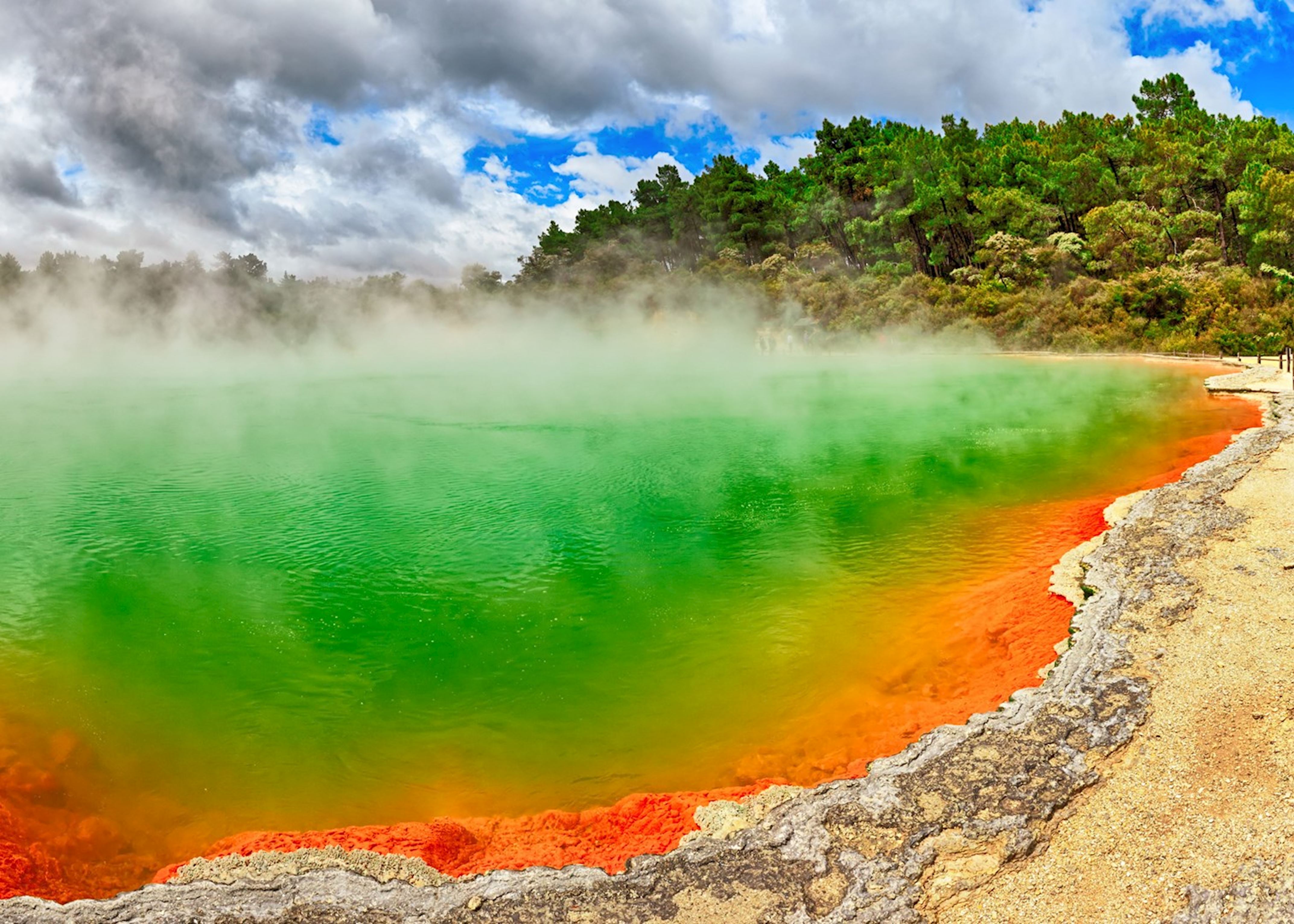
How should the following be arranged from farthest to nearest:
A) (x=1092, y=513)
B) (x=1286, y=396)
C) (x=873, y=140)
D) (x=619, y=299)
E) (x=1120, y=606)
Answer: (x=619, y=299) → (x=873, y=140) → (x=1286, y=396) → (x=1092, y=513) → (x=1120, y=606)

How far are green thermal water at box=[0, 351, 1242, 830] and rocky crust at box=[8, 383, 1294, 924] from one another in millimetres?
1650

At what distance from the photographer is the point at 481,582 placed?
35.8 ft

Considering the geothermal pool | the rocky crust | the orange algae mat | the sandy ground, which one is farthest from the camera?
the geothermal pool

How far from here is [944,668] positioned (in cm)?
784

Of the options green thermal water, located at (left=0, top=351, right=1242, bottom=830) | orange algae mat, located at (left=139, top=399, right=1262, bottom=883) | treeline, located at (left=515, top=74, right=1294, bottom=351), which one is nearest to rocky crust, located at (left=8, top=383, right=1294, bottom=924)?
orange algae mat, located at (left=139, top=399, right=1262, bottom=883)

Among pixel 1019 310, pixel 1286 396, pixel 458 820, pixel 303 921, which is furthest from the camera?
pixel 1019 310

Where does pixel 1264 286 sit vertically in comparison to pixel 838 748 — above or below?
above

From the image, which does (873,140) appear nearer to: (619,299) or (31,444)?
(619,299)

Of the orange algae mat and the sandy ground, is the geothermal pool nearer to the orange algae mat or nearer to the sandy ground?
the orange algae mat

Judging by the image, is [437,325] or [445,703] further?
[437,325]

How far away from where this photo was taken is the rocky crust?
4230mm

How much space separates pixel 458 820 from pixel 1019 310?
146ft

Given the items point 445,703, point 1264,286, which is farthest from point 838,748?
point 1264,286

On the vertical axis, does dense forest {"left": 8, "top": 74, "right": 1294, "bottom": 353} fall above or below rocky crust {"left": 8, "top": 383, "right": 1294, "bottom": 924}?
above
